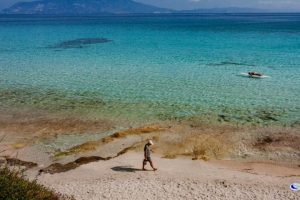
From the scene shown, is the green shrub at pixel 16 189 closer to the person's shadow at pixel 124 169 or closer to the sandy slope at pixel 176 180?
the sandy slope at pixel 176 180

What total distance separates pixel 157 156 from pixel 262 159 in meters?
5.24

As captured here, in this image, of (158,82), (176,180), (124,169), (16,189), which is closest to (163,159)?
(124,169)

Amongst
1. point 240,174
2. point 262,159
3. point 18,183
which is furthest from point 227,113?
point 18,183

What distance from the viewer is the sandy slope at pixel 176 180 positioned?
1497cm

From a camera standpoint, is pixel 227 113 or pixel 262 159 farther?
pixel 227 113

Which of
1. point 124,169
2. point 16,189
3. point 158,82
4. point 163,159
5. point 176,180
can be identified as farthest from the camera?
point 158,82

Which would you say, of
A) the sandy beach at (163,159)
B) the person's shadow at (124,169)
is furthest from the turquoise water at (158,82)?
the person's shadow at (124,169)

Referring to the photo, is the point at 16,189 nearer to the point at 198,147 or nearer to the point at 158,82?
the point at 198,147

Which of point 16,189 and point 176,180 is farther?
point 176,180

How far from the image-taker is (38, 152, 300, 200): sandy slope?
49.1 feet

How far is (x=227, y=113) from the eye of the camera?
2581cm

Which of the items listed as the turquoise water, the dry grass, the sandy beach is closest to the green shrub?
the sandy beach

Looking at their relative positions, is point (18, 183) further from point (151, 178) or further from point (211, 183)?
point (211, 183)

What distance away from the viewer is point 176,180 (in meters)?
16.1
